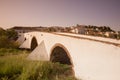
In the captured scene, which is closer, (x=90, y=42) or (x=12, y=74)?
(x=90, y=42)

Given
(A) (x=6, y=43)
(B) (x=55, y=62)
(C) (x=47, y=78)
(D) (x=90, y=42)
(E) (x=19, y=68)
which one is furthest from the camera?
(A) (x=6, y=43)

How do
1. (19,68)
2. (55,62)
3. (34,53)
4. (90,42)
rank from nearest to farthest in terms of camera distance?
1. (90,42)
2. (19,68)
3. (55,62)
4. (34,53)

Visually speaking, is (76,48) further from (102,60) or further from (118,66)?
(118,66)

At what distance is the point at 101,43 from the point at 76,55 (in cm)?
229

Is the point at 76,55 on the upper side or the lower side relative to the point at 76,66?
upper

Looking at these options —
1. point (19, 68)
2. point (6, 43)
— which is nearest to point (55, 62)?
point (19, 68)

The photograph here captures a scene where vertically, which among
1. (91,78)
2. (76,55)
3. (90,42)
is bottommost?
(91,78)

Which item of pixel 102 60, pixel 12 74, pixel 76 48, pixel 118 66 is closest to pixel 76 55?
pixel 76 48

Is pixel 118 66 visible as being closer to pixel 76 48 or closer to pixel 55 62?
pixel 76 48

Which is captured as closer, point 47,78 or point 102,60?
point 102,60

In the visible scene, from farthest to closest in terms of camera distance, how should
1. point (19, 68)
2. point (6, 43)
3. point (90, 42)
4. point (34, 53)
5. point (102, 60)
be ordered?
point (6, 43)
point (34, 53)
point (19, 68)
point (90, 42)
point (102, 60)

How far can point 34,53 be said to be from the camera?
44.4ft

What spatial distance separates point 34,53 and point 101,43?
31.1 feet

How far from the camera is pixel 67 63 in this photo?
12.3 m
